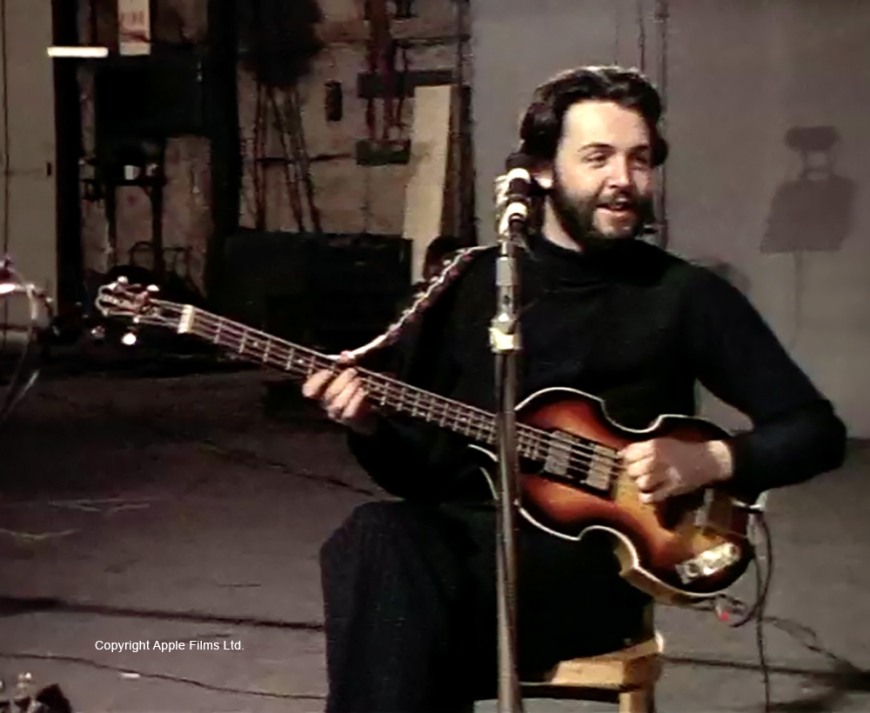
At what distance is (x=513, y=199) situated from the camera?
1503 millimetres

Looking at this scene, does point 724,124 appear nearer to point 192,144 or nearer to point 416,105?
point 416,105

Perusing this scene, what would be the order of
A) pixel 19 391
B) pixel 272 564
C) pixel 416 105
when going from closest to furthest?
1. pixel 272 564
2. pixel 19 391
3. pixel 416 105

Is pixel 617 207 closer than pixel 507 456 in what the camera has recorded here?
No

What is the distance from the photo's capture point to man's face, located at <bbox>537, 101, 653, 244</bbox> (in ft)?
5.77

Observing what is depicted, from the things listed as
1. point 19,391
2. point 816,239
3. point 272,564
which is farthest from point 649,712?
point 19,391

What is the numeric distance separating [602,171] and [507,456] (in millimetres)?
456

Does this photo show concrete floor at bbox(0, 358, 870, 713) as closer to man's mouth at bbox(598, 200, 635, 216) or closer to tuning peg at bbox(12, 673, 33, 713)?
tuning peg at bbox(12, 673, 33, 713)

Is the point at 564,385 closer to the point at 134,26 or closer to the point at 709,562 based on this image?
the point at 709,562

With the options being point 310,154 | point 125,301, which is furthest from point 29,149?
point 125,301

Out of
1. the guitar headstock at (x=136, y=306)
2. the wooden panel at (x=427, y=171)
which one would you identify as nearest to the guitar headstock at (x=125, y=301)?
the guitar headstock at (x=136, y=306)

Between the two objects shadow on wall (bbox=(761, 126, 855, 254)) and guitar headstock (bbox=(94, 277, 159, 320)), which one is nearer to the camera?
guitar headstock (bbox=(94, 277, 159, 320))

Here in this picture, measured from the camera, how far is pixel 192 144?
6348 millimetres

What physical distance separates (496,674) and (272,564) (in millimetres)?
1628

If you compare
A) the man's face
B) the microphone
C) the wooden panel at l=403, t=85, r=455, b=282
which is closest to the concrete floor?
the wooden panel at l=403, t=85, r=455, b=282
